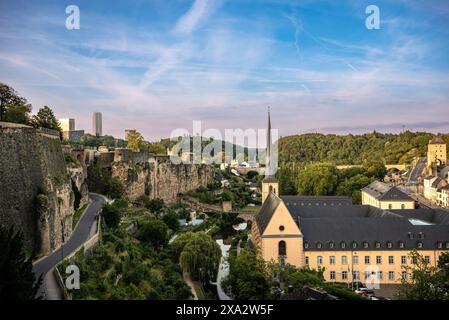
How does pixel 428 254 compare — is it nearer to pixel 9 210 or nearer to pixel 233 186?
pixel 9 210

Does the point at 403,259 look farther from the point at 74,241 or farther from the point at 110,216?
the point at 74,241

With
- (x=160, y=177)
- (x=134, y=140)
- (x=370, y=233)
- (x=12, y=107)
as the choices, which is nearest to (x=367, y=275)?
(x=370, y=233)

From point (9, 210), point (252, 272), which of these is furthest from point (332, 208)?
point (9, 210)

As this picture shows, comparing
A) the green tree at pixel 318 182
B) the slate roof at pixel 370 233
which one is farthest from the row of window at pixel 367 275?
the green tree at pixel 318 182

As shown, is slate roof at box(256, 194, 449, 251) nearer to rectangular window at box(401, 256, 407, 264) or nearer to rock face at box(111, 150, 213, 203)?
rectangular window at box(401, 256, 407, 264)
